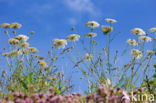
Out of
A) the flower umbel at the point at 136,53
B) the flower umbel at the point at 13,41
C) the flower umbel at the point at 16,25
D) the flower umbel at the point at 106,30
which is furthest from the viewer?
the flower umbel at the point at 16,25

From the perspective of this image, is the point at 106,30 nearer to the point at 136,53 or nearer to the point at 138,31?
the point at 136,53

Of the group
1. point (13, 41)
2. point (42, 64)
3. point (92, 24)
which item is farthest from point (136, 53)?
point (13, 41)

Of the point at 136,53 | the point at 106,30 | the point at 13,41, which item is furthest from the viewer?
the point at 13,41

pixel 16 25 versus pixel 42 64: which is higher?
pixel 16 25

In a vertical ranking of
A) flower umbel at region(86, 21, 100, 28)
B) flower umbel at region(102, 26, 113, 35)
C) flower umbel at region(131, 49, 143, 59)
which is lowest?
flower umbel at region(131, 49, 143, 59)

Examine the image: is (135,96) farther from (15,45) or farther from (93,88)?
(15,45)

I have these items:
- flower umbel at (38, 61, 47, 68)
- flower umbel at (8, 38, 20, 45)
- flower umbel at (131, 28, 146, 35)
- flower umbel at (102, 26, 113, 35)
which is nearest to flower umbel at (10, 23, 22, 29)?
flower umbel at (8, 38, 20, 45)

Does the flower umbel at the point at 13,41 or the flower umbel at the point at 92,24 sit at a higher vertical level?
the flower umbel at the point at 92,24

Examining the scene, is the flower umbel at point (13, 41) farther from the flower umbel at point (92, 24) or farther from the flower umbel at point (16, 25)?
the flower umbel at point (92, 24)

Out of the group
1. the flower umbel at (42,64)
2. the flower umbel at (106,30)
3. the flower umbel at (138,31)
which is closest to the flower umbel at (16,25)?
the flower umbel at (42,64)

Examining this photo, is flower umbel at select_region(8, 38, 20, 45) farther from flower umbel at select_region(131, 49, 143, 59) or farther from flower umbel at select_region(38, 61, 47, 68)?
flower umbel at select_region(131, 49, 143, 59)

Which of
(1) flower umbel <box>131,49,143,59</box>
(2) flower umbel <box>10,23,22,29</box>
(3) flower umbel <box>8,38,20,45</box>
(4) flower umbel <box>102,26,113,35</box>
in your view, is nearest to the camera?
(4) flower umbel <box>102,26,113,35</box>

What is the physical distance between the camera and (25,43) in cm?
589

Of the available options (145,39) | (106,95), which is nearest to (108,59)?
(145,39)
